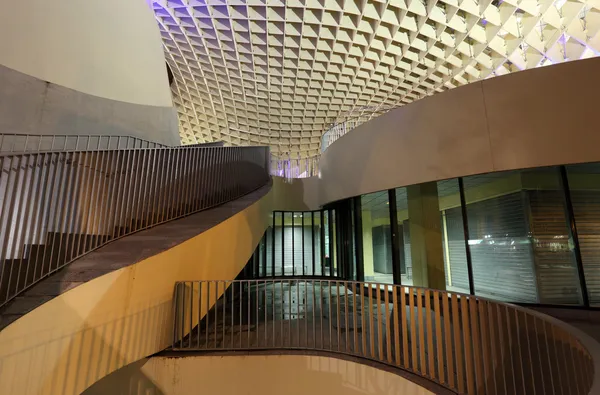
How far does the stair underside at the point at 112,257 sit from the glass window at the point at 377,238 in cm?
477

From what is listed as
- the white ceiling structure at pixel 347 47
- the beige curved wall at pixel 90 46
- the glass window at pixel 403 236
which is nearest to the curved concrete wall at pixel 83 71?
the beige curved wall at pixel 90 46

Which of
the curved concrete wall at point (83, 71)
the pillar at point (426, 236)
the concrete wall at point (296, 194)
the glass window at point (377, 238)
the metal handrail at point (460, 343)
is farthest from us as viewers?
the concrete wall at point (296, 194)

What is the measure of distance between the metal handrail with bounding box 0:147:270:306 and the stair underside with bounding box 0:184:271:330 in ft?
0.58

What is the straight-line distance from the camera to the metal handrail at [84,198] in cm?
397

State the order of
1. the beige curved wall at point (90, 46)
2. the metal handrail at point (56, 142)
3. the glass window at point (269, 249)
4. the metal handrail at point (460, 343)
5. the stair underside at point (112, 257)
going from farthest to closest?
the glass window at point (269, 249) → the beige curved wall at point (90, 46) → the metal handrail at point (56, 142) → the stair underside at point (112, 257) → the metal handrail at point (460, 343)

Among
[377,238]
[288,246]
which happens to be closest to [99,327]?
[377,238]

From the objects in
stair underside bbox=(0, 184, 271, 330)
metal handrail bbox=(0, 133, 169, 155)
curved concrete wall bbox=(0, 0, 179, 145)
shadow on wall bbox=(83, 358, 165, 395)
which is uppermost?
curved concrete wall bbox=(0, 0, 179, 145)

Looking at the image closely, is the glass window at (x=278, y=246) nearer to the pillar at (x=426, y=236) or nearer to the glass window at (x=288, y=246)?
the glass window at (x=288, y=246)

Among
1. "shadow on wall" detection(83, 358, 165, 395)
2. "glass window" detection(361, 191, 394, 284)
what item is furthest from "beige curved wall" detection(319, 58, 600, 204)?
"shadow on wall" detection(83, 358, 165, 395)

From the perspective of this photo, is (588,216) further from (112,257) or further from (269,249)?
(269,249)

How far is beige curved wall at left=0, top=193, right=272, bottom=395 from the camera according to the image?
3135 mm

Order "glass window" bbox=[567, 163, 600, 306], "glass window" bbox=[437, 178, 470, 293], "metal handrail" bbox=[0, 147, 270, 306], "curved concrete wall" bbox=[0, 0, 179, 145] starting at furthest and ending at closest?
"glass window" bbox=[437, 178, 470, 293] → "curved concrete wall" bbox=[0, 0, 179, 145] → "glass window" bbox=[567, 163, 600, 306] → "metal handrail" bbox=[0, 147, 270, 306]

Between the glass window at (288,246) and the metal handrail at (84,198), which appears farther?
the glass window at (288,246)

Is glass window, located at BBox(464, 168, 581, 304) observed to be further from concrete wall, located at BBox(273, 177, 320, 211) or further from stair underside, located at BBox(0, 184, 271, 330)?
concrete wall, located at BBox(273, 177, 320, 211)
